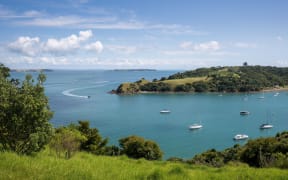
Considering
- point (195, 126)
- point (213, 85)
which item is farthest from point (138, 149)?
point (213, 85)

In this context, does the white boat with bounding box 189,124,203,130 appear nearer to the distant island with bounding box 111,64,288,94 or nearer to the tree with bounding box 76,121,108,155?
the tree with bounding box 76,121,108,155

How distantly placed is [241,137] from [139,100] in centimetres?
5916

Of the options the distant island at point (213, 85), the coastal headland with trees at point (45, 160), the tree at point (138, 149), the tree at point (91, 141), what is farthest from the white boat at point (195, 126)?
the distant island at point (213, 85)

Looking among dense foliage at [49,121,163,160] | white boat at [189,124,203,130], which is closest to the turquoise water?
white boat at [189,124,203,130]

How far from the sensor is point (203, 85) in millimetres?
137125

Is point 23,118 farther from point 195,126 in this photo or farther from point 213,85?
point 213,85

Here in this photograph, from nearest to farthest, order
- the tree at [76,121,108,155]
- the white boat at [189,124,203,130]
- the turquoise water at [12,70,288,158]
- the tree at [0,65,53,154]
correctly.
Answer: the tree at [0,65,53,154] < the tree at [76,121,108,155] < the turquoise water at [12,70,288,158] < the white boat at [189,124,203,130]

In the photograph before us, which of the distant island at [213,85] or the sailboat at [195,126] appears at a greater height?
the distant island at [213,85]

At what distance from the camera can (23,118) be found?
8.19m

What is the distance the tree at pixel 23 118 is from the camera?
8086 mm

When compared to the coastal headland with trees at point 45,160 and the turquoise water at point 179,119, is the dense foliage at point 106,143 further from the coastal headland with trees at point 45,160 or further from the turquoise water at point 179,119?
the turquoise water at point 179,119

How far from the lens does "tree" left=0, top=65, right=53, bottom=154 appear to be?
8086 millimetres

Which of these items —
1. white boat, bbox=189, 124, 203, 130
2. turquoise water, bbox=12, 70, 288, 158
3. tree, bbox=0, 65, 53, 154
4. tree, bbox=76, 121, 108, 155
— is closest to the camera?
tree, bbox=0, 65, 53, 154

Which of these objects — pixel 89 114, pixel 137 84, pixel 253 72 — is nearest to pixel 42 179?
pixel 89 114
